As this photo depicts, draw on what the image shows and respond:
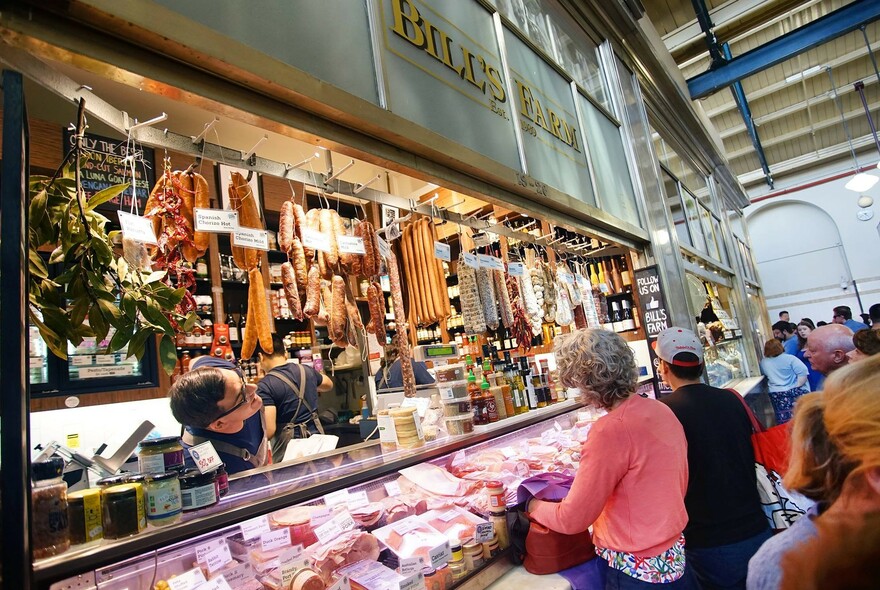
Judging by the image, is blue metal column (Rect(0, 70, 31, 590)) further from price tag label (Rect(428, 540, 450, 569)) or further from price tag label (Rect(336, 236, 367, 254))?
price tag label (Rect(336, 236, 367, 254))

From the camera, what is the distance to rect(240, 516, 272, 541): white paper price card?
5.40 feet

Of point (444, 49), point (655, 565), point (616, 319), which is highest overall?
point (444, 49)

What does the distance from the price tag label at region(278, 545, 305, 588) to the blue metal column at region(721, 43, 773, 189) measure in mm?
10817

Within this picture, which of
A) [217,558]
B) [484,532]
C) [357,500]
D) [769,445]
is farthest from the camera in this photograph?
[769,445]

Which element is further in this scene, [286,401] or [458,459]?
[286,401]

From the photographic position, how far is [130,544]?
1302mm

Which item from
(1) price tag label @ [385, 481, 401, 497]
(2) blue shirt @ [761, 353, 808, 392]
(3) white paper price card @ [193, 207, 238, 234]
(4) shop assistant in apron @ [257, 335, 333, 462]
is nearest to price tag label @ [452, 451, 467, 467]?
(1) price tag label @ [385, 481, 401, 497]

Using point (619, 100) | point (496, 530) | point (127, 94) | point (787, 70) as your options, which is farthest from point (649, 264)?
point (787, 70)

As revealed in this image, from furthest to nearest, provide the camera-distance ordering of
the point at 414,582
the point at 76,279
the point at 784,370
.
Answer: the point at 784,370, the point at 414,582, the point at 76,279

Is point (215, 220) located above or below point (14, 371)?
above

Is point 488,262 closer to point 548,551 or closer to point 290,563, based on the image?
point 548,551

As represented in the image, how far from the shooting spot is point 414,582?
1845 millimetres

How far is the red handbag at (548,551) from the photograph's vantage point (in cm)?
218

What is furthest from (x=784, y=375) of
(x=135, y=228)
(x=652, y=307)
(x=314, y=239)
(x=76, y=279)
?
(x=76, y=279)
